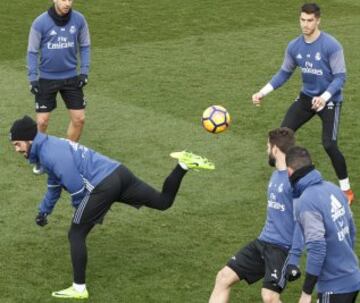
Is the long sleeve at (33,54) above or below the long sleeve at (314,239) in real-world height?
above

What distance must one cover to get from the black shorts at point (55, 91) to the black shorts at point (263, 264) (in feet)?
18.6

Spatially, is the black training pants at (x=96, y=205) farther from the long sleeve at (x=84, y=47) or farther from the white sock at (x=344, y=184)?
the long sleeve at (x=84, y=47)

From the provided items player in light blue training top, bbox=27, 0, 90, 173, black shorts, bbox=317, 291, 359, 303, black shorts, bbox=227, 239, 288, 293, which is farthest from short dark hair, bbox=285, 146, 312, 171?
player in light blue training top, bbox=27, 0, 90, 173

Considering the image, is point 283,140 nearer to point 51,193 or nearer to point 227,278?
point 227,278

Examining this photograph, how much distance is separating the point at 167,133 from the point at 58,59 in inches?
97.6

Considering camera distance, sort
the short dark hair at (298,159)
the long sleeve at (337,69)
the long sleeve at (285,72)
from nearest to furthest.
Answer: the short dark hair at (298,159) → the long sleeve at (337,69) → the long sleeve at (285,72)

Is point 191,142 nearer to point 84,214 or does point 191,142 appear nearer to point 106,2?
point 84,214

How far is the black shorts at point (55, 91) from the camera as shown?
14.2 metres

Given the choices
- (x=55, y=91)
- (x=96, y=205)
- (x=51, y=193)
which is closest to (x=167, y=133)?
(x=55, y=91)

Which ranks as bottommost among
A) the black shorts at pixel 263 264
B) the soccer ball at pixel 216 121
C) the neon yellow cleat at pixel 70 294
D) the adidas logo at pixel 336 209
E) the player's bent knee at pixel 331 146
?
the neon yellow cleat at pixel 70 294

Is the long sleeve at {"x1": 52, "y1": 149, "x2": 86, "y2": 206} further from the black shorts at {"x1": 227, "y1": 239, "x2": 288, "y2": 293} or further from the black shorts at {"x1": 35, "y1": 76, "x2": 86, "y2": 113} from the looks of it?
the black shorts at {"x1": 35, "y1": 76, "x2": 86, "y2": 113}

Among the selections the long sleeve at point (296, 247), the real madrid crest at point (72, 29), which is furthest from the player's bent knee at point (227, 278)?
the real madrid crest at point (72, 29)

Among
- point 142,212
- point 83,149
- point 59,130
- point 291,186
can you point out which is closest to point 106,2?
point 59,130

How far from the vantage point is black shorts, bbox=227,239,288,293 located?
9.04 metres
